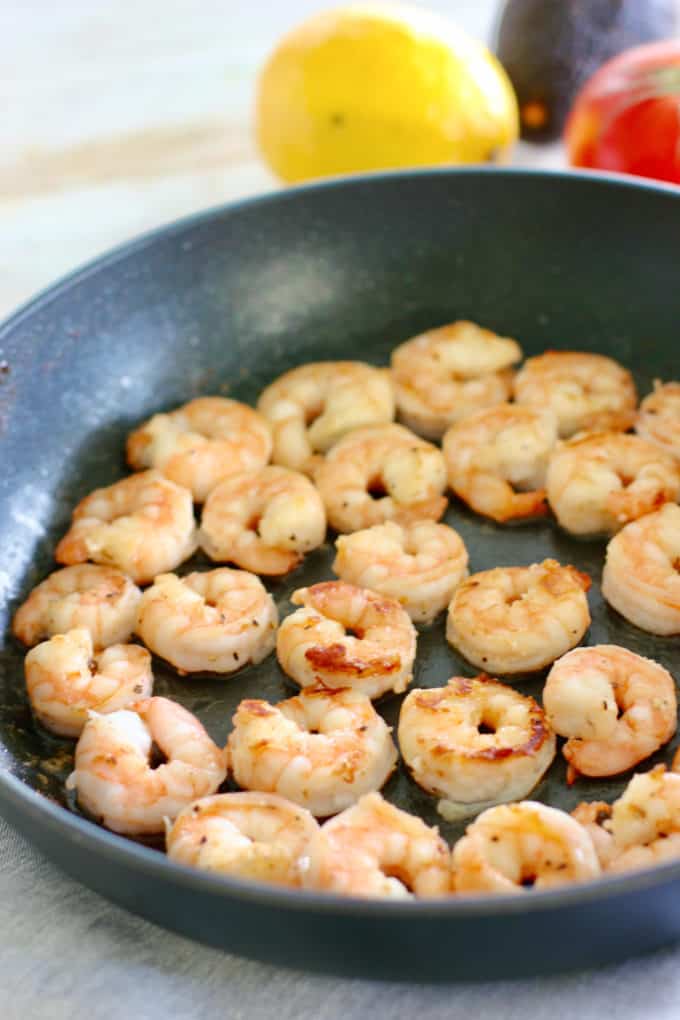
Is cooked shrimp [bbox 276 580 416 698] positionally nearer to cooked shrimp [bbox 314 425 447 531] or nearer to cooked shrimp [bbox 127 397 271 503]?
cooked shrimp [bbox 314 425 447 531]

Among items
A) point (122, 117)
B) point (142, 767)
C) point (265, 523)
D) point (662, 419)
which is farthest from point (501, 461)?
point (122, 117)

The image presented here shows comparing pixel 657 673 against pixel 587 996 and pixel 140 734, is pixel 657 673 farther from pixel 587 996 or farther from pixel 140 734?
pixel 140 734

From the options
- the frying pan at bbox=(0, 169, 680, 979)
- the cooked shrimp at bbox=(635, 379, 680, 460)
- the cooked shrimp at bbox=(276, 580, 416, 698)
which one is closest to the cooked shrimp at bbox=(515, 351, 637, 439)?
the cooked shrimp at bbox=(635, 379, 680, 460)

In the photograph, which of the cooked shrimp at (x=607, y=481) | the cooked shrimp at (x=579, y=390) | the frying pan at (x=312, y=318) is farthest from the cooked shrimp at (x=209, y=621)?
the cooked shrimp at (x=579, y=390)

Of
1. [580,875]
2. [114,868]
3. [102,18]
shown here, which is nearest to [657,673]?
[580,875]

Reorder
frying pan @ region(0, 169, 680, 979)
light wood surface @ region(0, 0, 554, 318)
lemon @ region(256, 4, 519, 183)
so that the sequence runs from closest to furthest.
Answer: frying pan @ region(0, 169, 680, 979), lemon @ region(256, 4, 519, 183), light wood surface @ region(0, 0, 554, 318)
